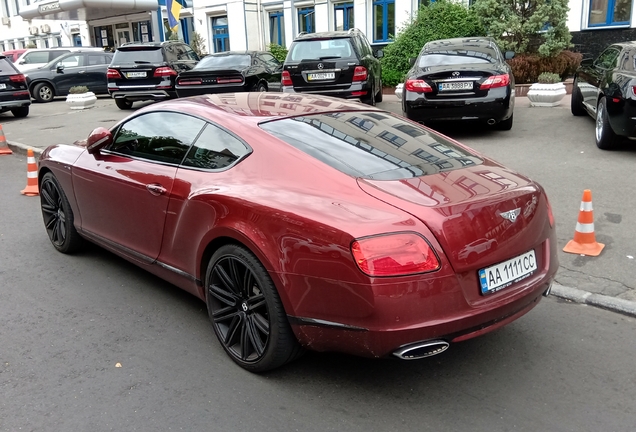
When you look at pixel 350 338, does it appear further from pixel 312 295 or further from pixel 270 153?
pixel 270 153

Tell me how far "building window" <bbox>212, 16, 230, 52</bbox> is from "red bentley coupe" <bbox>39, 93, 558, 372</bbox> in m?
26.9

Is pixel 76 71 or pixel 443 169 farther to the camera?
pixel 76 71

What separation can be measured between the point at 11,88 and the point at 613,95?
14.0 metres

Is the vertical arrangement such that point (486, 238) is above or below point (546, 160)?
above

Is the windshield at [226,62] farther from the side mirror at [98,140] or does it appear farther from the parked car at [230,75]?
the side mirror at [98,140]

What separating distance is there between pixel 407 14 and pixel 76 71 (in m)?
12.1

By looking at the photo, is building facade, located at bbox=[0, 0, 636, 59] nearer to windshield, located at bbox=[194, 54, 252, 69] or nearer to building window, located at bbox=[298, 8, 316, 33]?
building window, located at bbox=[298, 8, 316, 33]

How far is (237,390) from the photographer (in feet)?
11.0

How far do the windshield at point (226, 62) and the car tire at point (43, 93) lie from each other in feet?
26.6

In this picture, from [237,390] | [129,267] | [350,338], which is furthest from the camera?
[129,267]

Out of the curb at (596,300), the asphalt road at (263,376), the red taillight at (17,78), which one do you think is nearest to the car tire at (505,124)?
the asphalt road at (263,376)

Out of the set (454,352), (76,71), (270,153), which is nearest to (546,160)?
(454,352)

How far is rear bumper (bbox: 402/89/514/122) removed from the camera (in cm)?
965

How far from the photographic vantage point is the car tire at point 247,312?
3.25 meters
